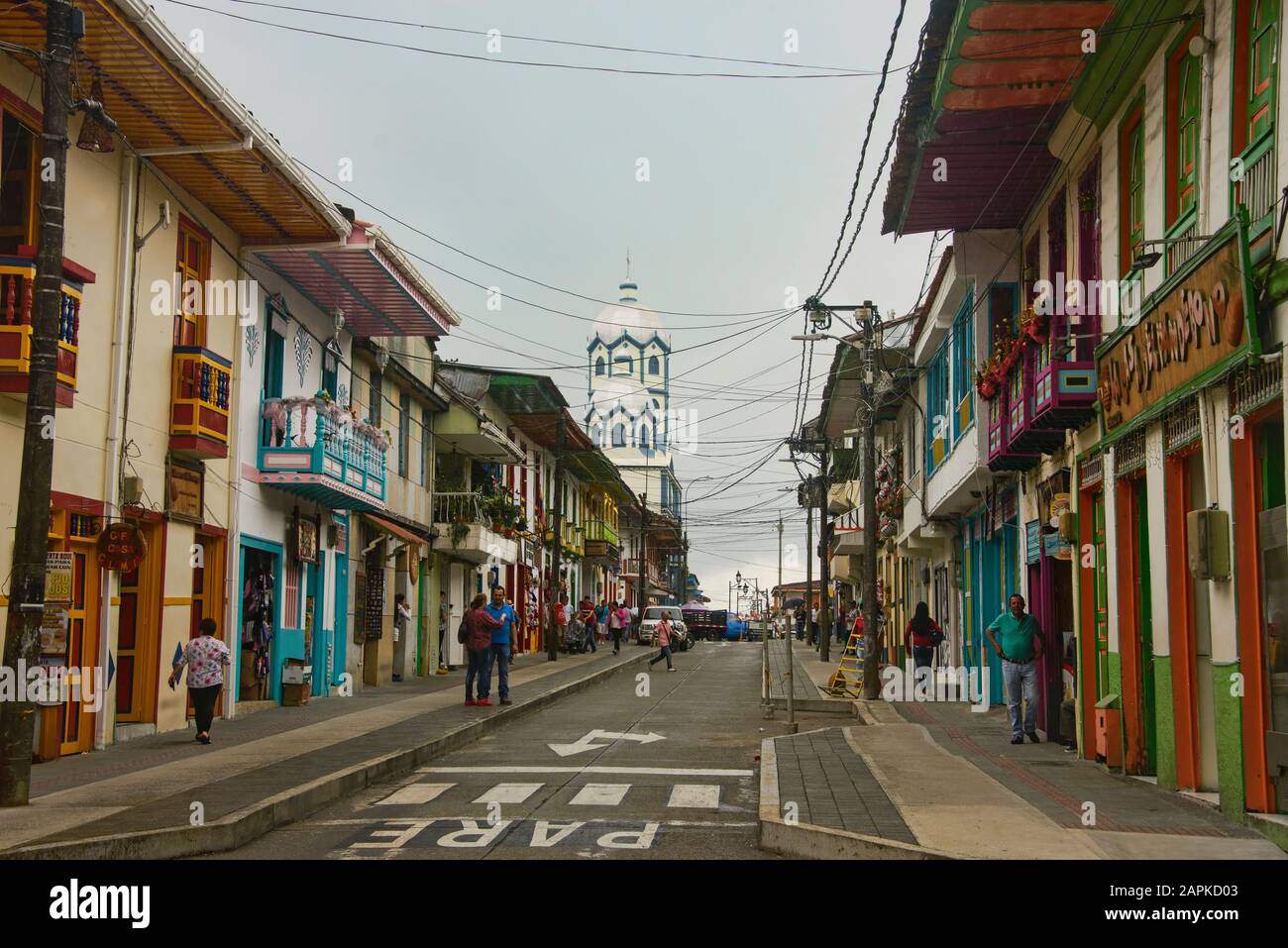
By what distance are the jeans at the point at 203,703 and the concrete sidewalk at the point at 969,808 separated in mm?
6278

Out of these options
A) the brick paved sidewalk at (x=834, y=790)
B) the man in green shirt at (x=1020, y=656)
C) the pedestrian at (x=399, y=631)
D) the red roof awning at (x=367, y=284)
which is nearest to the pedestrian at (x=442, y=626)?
the pedestrian at (x=399, y=631)

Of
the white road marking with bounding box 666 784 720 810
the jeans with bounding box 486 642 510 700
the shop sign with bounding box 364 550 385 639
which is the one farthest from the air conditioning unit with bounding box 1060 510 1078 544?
the shop sign with bounding box 364 550 385 639

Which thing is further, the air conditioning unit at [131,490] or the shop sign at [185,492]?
the shop sign at [185,492]

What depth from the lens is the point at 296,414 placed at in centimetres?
2014

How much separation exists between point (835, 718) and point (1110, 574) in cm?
947

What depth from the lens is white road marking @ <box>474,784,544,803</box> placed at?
1150 centimetres

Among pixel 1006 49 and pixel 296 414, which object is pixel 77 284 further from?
pixel 1006 49

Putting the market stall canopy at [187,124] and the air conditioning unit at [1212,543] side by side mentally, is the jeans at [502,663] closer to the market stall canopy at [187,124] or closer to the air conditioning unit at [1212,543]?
the market stall canopy at [187,124]

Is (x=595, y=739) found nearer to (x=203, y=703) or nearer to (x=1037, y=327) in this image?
(x=203, y=703)

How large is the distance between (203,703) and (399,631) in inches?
523

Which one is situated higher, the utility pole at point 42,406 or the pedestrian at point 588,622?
the utility pole at point 42,406

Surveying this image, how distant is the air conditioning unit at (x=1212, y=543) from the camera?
948cm

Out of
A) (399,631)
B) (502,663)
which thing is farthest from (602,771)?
(399,631)

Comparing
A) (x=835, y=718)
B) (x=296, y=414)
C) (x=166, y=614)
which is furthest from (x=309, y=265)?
(x=835, y=718)
